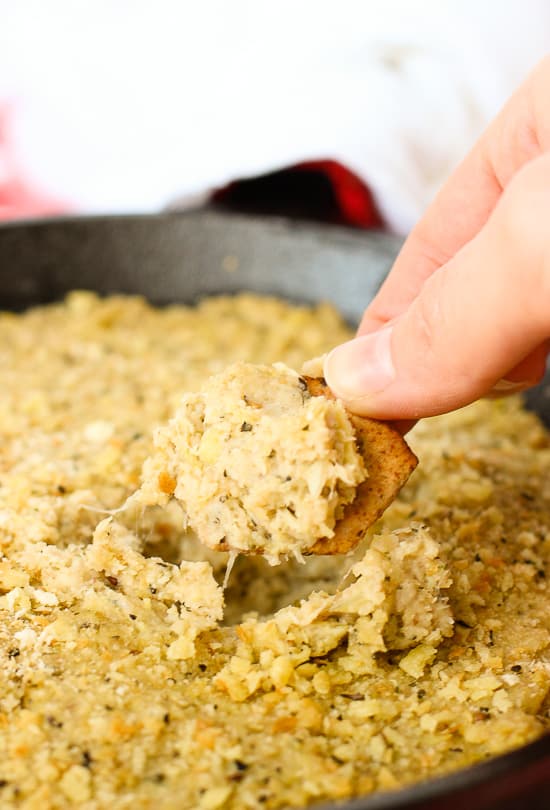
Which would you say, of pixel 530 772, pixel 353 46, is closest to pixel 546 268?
pixel 530 772

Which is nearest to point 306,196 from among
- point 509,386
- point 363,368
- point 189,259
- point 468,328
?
point 189,259

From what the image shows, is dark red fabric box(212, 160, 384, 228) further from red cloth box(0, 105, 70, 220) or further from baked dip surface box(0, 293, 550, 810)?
baked dip surface box(0, 293, 550, 810)

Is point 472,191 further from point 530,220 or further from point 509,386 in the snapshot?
point 530,220

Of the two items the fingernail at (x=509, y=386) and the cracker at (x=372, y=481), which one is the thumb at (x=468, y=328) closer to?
the cracker at (x=372, y=481)

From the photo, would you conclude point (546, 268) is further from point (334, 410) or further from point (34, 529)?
point (34, 529)

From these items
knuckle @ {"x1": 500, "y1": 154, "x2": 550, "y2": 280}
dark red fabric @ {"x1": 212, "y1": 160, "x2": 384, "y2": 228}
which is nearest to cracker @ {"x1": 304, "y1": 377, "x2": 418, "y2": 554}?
knuckle @ {"x1": 500, "y1": 154, "x2": 550, "y2": 280}

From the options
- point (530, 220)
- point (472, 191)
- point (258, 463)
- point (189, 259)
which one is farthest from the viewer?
point (189, 259)
